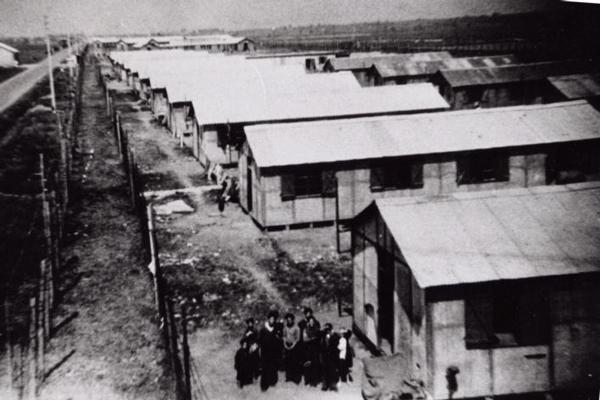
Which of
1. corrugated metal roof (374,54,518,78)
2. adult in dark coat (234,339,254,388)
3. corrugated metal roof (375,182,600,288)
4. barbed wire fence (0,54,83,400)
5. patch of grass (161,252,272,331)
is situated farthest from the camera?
corrugated metal roof (374,54,518,78)

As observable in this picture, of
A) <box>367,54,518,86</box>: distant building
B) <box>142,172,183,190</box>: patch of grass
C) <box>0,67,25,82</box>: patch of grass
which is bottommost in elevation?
<box>142,172,183,190</box>: patch of grass

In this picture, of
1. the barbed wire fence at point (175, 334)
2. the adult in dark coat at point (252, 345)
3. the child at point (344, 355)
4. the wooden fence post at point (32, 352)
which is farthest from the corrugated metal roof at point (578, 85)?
the wooden fence post at point (32, 352)

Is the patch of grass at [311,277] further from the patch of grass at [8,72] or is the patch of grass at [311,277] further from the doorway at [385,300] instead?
the patch of grass at [8,72]

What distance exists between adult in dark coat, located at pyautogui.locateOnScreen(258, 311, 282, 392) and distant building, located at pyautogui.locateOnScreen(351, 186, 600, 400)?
8.13 feet

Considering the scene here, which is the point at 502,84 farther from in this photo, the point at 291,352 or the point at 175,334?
the point at 291,352

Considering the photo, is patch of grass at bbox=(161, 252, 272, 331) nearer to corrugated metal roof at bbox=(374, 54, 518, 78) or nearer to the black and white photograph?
the black and white photograph

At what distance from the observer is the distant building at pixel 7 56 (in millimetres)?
77694

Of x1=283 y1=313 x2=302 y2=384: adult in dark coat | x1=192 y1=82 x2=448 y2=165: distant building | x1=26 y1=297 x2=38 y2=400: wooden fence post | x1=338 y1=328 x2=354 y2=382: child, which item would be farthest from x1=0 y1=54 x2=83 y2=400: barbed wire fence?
x1=192 y1=82 x2=448 y2=165: distant building

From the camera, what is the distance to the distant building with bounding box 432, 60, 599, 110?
41.0m

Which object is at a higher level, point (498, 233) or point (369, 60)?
point (369, 60)

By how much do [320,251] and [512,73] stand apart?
2925 centimetres

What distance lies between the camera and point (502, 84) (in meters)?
41.6

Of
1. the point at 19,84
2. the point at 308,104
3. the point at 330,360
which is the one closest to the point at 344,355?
the point at 330,360

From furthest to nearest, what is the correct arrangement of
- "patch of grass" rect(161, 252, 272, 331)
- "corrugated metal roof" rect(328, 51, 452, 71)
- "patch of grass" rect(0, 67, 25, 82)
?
"patch of grass" rect(0, 67, 25, 82) → "corrugated metal roof" rect(328, 51, 452, 71) → "patch of grass" rect(161, 252, 272, 331)
